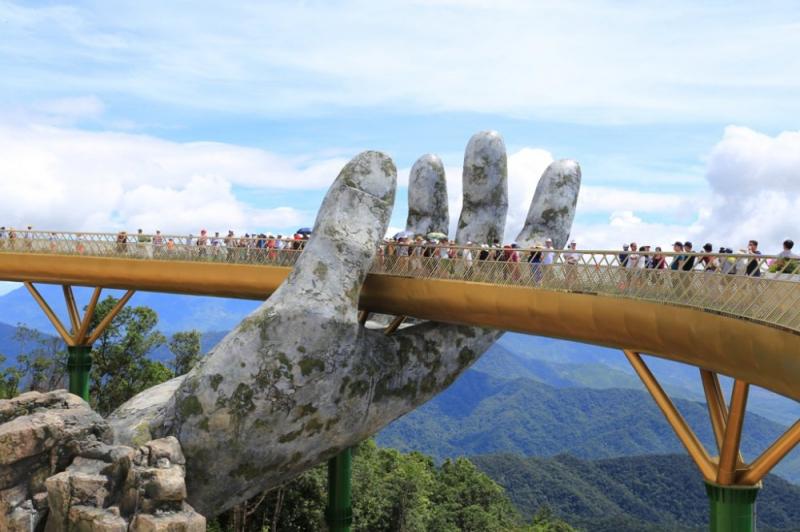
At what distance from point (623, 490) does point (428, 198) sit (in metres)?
104

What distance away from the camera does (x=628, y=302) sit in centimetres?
1496

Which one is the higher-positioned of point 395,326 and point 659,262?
point 659,262

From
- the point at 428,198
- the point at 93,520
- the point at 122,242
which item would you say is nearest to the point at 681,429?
the point at 93,520

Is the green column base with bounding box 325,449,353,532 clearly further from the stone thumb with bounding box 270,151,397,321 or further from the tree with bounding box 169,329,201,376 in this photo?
the tree with bounding box 169,329,201,376

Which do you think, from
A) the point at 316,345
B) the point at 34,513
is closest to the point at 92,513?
the point at 34,513

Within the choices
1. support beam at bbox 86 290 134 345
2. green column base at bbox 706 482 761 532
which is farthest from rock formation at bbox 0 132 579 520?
green column base at bbox 706 482 761 532

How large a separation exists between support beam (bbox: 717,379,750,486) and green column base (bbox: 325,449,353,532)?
1359cm

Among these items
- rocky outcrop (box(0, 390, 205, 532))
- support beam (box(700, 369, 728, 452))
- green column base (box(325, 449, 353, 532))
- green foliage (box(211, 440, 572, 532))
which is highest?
support beam (box(700, 369, 728, 452))

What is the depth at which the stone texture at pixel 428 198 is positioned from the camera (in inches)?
1038

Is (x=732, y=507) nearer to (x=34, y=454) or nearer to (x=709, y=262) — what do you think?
(x=709, y=262)

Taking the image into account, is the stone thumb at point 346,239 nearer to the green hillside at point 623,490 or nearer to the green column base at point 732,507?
the green column base at point 732,507

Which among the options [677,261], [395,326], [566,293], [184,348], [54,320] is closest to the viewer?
[677,261]

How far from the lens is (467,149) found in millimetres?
25688

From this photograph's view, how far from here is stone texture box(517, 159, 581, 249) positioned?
25484 millimetres
